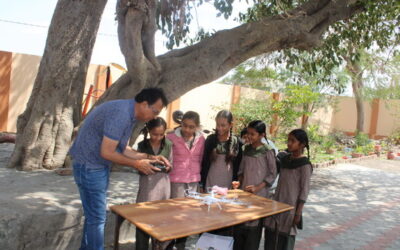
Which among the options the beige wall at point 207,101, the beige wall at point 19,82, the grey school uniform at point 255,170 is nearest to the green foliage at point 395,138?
the beige wall at point 207,101

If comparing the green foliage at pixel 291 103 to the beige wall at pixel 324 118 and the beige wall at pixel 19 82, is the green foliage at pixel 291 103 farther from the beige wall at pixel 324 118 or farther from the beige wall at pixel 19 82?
the beige wall at pixel 324 118

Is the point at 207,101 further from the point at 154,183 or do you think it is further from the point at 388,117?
the point at 388,117

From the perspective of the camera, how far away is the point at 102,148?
255 cm

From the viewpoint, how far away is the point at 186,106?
13.2m

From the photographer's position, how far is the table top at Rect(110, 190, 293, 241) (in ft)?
7.49

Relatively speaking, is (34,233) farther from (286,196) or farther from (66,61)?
(66,61)

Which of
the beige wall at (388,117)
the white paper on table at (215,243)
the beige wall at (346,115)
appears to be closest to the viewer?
the white paper on table at (215,243)

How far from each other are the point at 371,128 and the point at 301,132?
65.4 ft

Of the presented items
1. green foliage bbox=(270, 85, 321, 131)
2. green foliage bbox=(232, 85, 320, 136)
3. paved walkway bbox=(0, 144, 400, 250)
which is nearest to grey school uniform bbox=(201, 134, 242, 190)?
paved walkway bbox=(0, 144, 400, 250)

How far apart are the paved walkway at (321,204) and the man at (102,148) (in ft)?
2.87

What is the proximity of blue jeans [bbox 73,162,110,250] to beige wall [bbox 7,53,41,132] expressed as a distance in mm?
7997

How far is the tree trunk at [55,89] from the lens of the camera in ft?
17.1

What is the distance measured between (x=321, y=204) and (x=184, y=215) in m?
4.42

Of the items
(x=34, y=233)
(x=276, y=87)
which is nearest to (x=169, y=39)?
(x=34, y=233)
